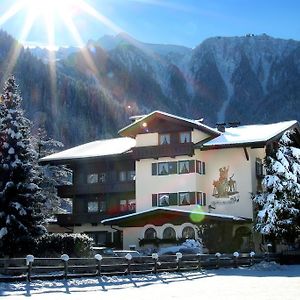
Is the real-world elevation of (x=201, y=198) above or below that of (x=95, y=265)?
above

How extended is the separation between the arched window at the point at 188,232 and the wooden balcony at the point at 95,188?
767 centimetres

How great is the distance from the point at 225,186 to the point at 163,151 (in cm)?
569

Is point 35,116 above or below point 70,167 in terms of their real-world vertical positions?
above

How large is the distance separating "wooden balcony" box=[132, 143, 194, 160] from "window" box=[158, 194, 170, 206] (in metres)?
3.20

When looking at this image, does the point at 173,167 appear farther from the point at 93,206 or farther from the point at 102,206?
the point at 93,206

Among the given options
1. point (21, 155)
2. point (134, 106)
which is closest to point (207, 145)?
point (21, 155)

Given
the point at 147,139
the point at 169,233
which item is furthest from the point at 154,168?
the point at 169,233

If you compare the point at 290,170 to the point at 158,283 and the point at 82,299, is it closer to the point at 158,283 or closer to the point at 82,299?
the point at 158,283

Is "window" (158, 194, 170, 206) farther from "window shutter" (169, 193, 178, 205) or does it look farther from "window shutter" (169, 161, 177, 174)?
"window shutter" (169, 161, 177, 174)

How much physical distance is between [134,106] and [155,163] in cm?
14758

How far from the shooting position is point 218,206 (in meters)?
47.6

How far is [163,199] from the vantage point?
48406mm

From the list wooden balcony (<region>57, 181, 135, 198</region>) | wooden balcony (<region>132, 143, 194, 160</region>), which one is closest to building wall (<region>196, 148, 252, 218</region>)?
wooden balcony (<region>132, 143, 194, 160</region>)

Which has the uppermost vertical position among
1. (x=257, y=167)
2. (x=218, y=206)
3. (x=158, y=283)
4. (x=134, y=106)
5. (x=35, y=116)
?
(x=134, y=106)
